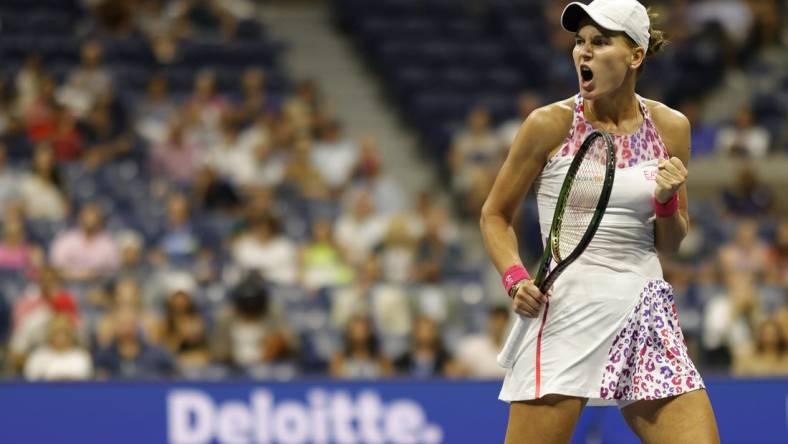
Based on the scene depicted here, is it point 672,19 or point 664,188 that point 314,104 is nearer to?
point 672,19

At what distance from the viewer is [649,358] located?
386 centimetres

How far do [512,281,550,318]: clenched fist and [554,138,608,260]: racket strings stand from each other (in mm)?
131

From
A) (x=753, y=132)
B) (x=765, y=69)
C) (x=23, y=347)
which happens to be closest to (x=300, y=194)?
(x=23, y=347)

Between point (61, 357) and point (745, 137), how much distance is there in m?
7.43

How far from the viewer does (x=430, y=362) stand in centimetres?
905

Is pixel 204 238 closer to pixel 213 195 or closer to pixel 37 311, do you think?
pixel 213 195

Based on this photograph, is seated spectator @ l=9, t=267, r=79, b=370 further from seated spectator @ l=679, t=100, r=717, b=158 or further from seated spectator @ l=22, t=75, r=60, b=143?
seated spectator @ l=679, t=100, r=717, b=158

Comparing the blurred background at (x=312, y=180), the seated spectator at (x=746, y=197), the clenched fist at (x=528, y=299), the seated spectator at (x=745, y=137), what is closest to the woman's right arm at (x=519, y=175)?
the clenched fist at (x=528, y=299)

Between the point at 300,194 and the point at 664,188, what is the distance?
7642 mm

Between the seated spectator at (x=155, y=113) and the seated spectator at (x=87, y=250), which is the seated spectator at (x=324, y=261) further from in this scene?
the seated spectator at (x=155, y=113)

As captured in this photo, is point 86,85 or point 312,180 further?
point 86,85

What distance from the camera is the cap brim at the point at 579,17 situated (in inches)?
150

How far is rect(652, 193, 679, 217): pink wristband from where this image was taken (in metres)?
3.81

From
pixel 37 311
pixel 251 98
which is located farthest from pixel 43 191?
pixel 251 98
